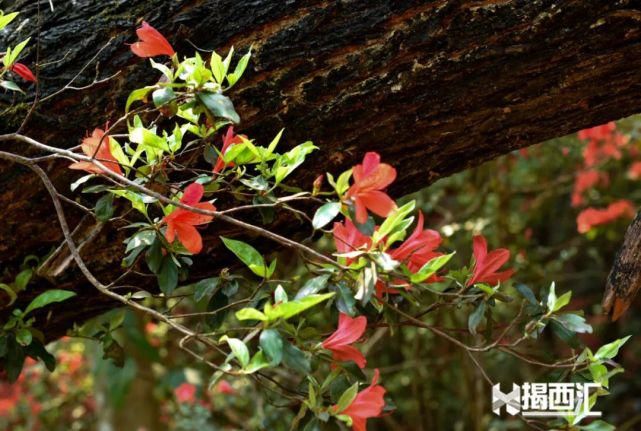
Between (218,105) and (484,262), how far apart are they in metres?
0.40

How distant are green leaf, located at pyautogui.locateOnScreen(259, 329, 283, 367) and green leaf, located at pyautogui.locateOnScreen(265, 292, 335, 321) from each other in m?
0.02

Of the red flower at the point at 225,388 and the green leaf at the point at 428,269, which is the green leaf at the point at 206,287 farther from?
the red flower at the point at 225,388

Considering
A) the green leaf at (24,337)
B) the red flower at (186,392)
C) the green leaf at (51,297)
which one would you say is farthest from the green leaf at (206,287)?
the red flower at (186,392)

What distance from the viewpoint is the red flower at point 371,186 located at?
2.73ft

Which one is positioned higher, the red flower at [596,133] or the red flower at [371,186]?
the red flower at [371,186]

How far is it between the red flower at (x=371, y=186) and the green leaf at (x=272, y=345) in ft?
0.48

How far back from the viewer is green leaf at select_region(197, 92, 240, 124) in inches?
35.0

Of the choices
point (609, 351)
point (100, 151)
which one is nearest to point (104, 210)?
point (100, 151)

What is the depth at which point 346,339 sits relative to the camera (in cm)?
92

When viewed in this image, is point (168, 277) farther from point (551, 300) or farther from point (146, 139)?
point (551, 300)

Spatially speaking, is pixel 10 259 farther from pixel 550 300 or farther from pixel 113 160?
pixel 550 300

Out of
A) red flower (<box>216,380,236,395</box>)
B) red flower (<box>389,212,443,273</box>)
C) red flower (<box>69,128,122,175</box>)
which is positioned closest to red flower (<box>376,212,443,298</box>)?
red flower (<box>389,212,443,273</box>)

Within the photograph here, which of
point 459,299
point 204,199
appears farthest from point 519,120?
point 204,199

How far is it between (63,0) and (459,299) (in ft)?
2.47
